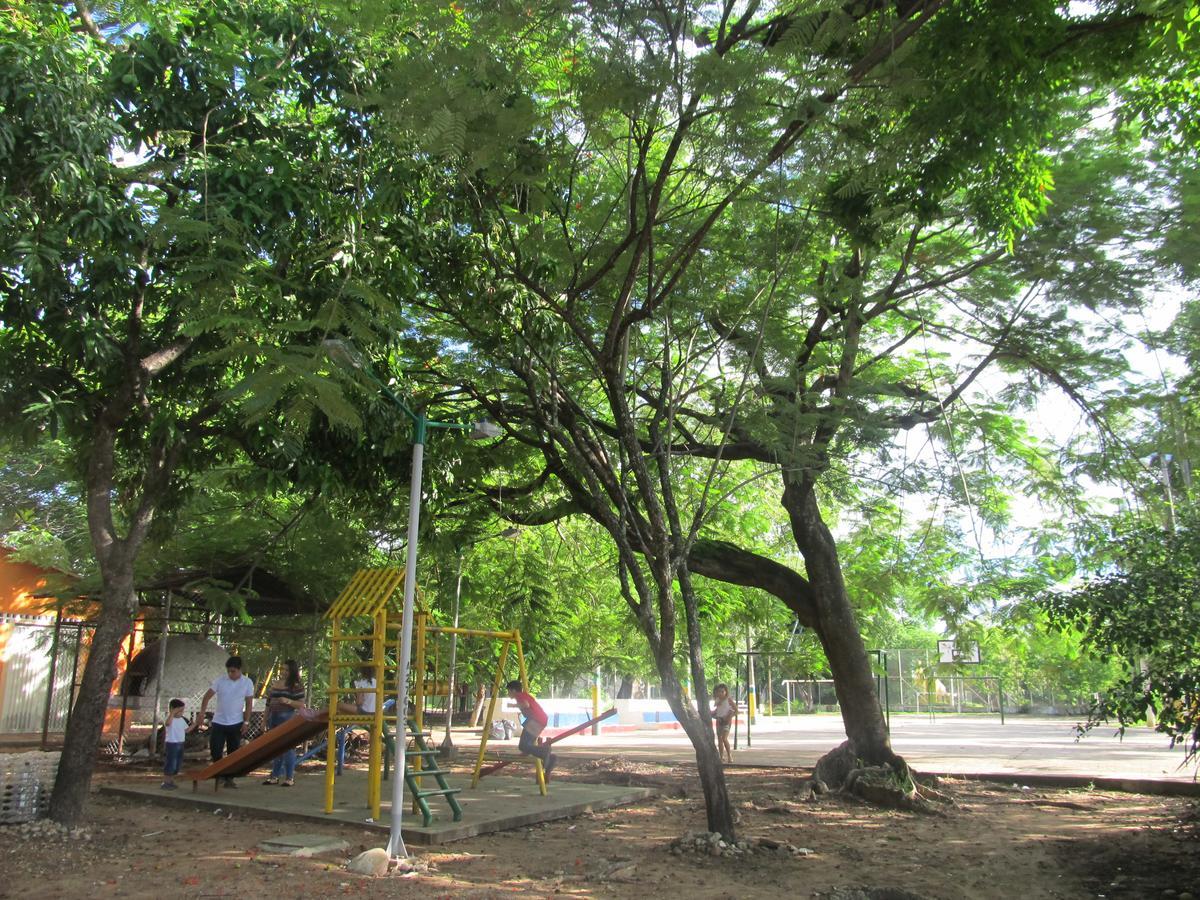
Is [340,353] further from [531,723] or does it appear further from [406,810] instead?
[531,723]

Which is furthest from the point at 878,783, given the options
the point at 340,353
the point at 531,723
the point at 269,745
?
the point at 340,353

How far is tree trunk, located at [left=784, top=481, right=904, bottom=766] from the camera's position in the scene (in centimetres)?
1159

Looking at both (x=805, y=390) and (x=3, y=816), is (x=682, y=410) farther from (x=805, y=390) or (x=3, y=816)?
(x=3, y=816)

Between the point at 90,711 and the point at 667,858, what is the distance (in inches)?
211

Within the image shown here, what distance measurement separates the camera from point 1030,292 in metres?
10.3

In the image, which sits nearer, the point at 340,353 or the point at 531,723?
the point at 340,353

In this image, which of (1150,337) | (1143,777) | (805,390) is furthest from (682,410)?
(1143,777)

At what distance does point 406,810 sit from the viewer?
9.65 meters

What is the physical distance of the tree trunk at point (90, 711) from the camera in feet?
26.9

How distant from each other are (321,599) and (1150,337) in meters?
12.6

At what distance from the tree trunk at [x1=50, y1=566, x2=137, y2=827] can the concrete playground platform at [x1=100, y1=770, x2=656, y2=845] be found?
1774mm

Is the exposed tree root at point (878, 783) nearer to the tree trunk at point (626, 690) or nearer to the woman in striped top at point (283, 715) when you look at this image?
the woman in striped top at point (283, 715)

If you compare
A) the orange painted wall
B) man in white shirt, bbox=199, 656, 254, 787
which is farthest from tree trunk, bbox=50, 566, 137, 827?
the orange painted wall

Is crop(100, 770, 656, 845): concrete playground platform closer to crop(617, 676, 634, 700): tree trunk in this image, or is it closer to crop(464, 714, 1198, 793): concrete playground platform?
crop(464, 714, 1198, 793): concrete playground platform
